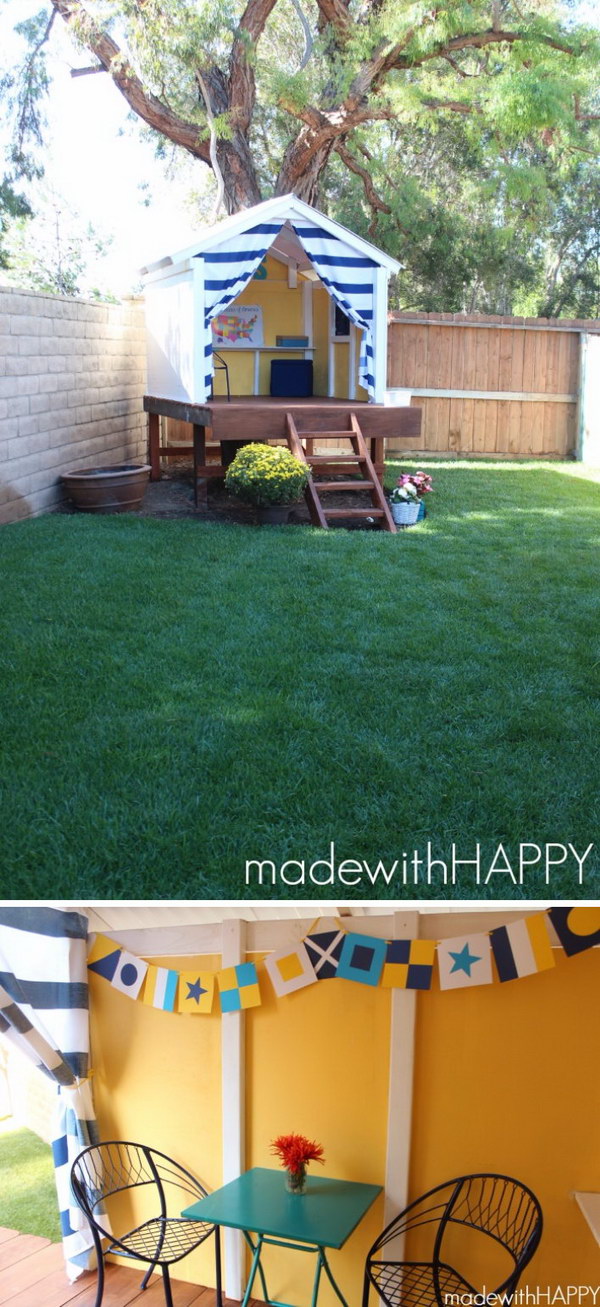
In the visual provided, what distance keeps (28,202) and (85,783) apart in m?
12.3

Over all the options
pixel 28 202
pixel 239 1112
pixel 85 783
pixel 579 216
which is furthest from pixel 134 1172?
pixel 579 216

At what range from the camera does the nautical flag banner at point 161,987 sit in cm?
394

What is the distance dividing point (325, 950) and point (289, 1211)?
88 centimetres

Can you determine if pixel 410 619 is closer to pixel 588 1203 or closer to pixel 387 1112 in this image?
pixel 387 1112

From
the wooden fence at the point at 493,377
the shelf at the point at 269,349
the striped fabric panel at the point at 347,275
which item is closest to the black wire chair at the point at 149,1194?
the striped fabric panel at the point at 347,275

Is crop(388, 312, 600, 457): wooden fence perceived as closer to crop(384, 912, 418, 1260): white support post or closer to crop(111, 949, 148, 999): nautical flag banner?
crop(111, 949, 148, 999): nautical flag banner

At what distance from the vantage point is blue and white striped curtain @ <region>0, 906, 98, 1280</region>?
388cm

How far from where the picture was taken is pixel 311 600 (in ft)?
16.2

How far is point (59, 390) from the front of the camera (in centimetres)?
779

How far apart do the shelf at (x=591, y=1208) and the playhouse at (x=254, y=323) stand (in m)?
4.35

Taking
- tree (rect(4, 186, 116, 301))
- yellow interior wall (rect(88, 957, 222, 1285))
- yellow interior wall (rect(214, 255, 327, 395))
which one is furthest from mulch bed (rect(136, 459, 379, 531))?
tree (rect(4, 186, 116, 301))

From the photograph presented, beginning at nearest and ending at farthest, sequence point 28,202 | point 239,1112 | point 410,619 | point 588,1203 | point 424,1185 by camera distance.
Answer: point 588,1203 < point 424,1185 < point 239,1112 < point 410,619 < point 28,202

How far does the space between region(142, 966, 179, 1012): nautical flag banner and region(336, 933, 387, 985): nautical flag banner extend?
693 mm

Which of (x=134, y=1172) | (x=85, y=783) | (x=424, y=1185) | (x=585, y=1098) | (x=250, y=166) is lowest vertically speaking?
(x=134, y=1172)
